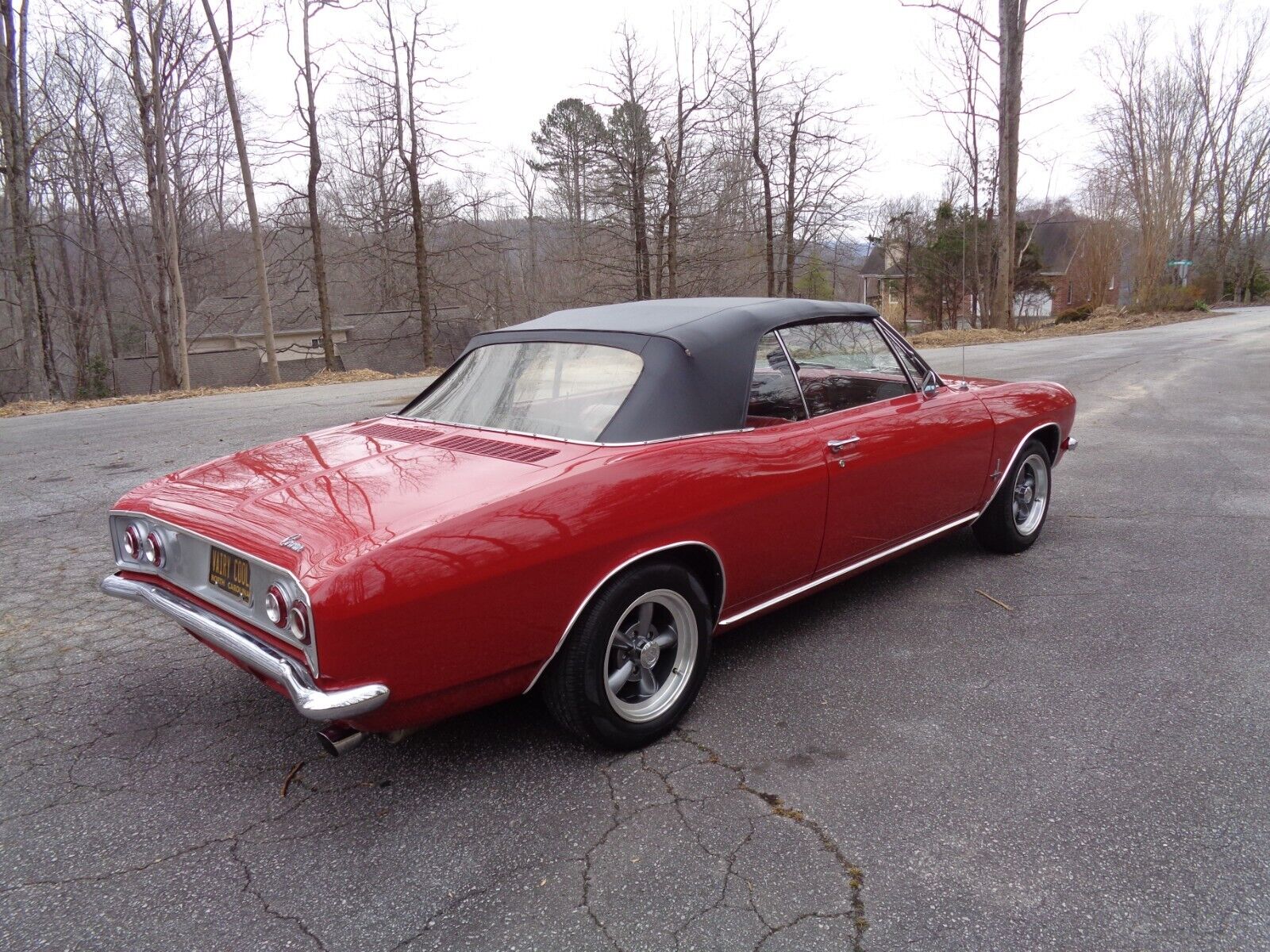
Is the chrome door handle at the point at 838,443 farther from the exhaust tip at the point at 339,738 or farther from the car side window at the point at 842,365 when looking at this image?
the exhaust tip at the point at 339,738

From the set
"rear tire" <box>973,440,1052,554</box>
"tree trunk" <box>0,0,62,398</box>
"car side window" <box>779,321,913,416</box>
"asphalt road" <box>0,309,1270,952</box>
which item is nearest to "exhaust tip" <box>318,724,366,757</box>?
"asphalt road" <box>0,309,1270,952</box>

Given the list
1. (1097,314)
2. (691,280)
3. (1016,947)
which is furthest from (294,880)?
(1097,314)

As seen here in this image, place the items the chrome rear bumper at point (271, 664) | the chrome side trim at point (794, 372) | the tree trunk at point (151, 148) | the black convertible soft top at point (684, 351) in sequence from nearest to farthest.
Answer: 1. the chrome rear bumper at point (271, 664)
2. the black convertible soft top at point (684, 351)
3. the chrome side trim at point (794, 372)
4. the tree trunk at point (151, 148)

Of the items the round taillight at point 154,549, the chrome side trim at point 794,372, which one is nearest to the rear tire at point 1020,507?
the chrome side trim at point 794,372

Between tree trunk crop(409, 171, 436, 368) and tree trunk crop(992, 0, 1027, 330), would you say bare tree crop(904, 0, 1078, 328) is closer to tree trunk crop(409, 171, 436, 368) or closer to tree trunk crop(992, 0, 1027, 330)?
tree trunk crop(992, 0, 1027, 330)

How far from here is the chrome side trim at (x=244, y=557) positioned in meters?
2.12

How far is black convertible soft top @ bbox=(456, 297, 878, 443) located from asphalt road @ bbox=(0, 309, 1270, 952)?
102 cm

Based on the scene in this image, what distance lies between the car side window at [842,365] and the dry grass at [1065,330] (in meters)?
17.1

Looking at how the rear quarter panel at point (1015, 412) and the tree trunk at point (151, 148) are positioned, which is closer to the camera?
the rear quarter panel at point (1015, 412)

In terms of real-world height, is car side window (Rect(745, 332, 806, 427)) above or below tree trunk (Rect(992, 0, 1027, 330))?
below

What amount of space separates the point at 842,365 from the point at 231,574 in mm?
2559

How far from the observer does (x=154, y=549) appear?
111 inches

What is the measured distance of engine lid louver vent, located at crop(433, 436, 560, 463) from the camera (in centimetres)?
277

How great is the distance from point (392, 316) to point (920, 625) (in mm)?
36087
